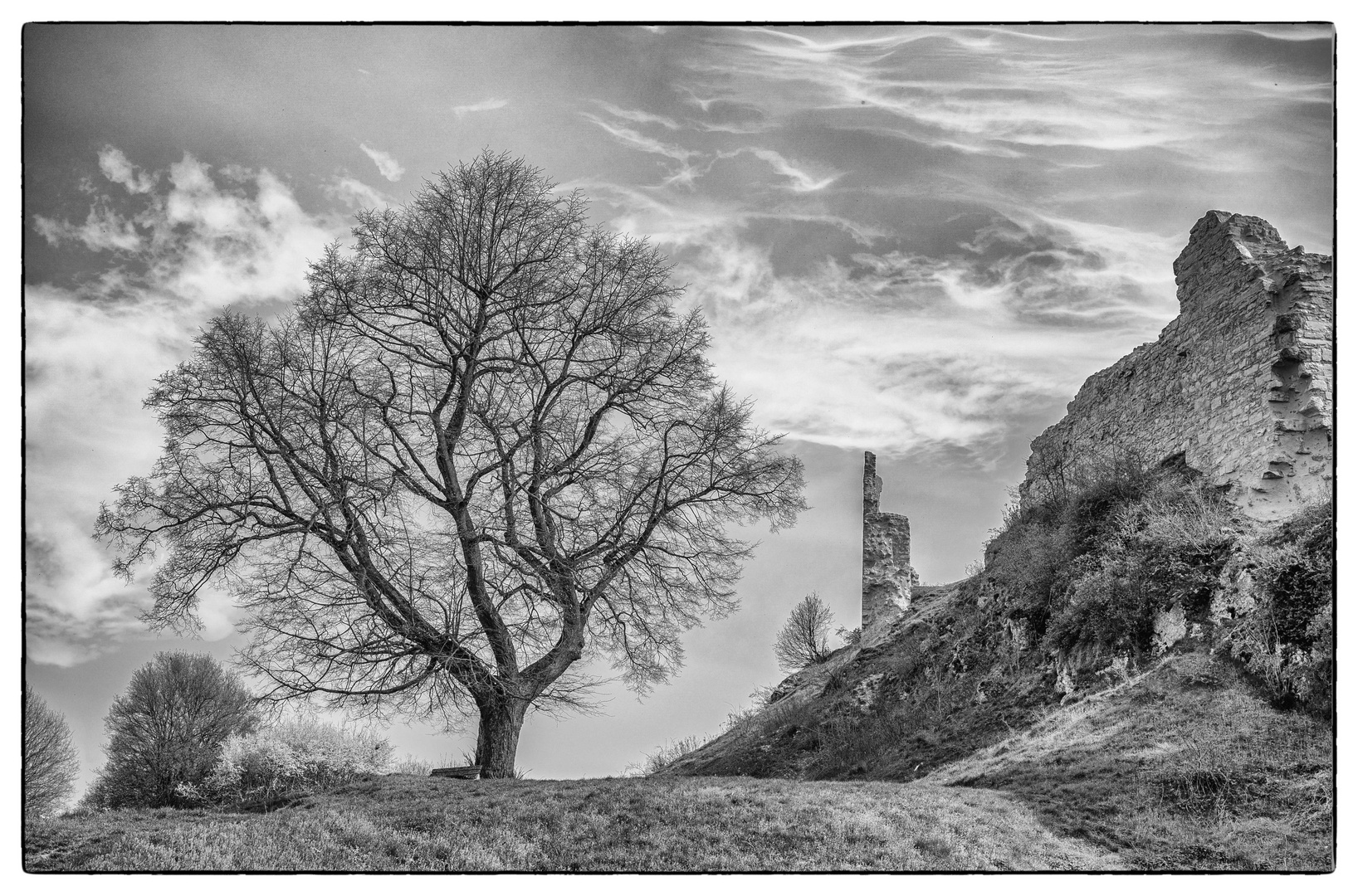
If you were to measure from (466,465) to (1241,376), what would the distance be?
1000cm

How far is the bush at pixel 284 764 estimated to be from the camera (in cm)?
1012

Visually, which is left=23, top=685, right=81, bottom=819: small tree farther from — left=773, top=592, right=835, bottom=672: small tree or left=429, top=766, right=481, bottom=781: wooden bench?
left=773, top=592, right=835, bottom=672: small tree

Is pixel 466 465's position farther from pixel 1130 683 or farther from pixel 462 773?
pixel 1130 683

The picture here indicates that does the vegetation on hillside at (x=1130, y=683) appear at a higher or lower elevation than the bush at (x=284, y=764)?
higher

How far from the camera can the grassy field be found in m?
7.21

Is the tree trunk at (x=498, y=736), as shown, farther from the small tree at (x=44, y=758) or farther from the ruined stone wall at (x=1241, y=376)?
the ruined stone wall at (x=1241, y=376)

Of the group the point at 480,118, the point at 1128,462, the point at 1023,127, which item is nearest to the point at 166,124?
the point at 480,118

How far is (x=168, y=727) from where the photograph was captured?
13477mm

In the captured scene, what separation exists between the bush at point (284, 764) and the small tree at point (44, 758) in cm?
147

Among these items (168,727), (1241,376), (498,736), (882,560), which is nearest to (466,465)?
(498,736)

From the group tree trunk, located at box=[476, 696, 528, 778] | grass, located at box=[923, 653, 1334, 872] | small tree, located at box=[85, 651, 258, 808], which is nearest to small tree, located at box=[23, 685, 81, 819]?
small tree, located at box=[85, 651, 258, 808]

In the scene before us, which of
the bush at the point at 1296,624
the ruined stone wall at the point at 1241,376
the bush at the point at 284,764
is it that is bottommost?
the bush at the point at 284,764

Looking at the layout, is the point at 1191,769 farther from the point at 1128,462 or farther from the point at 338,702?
the point at 338,702

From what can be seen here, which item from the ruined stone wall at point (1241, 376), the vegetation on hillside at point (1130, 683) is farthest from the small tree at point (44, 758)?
the ruined stone wall at point (1241, 376)
